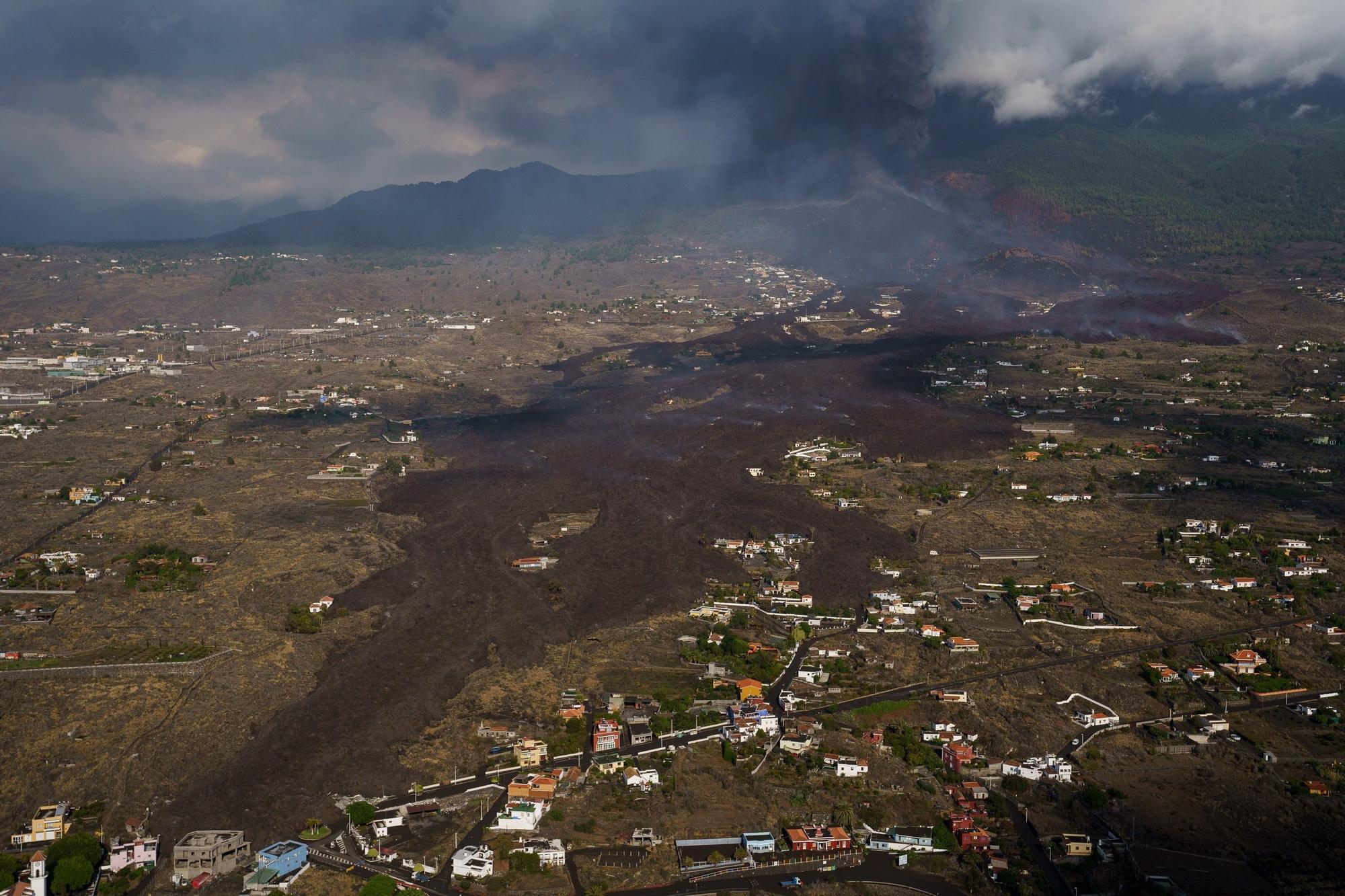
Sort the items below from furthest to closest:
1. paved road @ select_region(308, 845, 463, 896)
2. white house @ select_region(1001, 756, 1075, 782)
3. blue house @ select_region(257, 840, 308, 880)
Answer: white house @ select_region(1001, 756, 1075, 782), blue house @ select_region(257, 840, 308, 880), paved road @ select_region(308, 845, 463, 896)

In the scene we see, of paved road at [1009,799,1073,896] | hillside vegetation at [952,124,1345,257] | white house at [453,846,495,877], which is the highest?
hillside vegetation at [952,124,1345,257]

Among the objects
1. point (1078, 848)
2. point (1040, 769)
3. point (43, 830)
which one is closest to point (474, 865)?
point (43, 830)

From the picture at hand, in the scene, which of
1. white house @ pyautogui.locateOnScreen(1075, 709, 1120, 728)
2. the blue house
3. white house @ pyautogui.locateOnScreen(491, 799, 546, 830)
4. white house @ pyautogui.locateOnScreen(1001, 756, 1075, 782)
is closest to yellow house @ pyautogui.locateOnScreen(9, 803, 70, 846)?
the blue house

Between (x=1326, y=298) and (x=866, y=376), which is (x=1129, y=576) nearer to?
(x=866, y=376)

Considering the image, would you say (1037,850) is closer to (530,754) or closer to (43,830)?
(530,754)

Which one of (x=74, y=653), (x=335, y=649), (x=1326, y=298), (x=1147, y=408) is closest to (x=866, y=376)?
(x=1147, y=408)

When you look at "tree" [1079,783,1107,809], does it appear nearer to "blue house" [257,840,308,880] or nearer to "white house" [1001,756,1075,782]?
"white house" [1001,756,1075,782]

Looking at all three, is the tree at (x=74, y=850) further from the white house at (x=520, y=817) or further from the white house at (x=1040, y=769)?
the white house at (x=1040, y=769)
